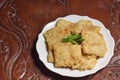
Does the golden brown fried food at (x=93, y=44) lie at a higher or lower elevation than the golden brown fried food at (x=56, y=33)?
lower

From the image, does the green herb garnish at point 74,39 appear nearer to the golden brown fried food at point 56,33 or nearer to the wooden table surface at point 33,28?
the golden brown fried food at point 56,33

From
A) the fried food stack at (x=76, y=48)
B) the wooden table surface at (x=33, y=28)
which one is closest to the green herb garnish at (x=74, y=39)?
the fried food stack at (x=76, y=48)

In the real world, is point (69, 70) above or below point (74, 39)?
below

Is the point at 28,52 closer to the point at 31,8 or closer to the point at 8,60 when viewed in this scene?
the point at 8,60

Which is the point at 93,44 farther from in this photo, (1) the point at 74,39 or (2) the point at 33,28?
(2) the point at 33,28

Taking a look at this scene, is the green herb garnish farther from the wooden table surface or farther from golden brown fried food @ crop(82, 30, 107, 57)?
the wooden table surface

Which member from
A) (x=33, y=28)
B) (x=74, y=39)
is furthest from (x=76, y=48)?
(x=33, y=28)

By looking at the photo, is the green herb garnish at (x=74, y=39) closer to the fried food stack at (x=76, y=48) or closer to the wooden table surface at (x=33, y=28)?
the fried food stack at (x=76, y=48)

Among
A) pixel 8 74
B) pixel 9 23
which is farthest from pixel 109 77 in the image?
pixel 9 23
